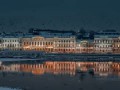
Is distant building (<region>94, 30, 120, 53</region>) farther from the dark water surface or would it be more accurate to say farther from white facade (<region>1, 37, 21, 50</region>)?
the dark water surface

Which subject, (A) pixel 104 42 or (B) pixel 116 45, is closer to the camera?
(B) pixel 116 45

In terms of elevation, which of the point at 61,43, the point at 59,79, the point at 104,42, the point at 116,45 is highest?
the point at 104,42

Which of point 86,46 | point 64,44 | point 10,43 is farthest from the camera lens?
point 10,43

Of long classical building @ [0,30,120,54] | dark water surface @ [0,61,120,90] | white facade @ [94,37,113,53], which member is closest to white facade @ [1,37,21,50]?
long classical building @ [0,30,120,54]

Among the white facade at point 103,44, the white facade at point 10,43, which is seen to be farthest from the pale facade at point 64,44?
the white facade at point 10,43

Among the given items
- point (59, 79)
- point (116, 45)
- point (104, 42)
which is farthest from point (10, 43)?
point (59, 79)

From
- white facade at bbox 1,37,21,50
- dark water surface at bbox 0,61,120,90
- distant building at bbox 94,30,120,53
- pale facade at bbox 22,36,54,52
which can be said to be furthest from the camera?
white facade at bbox 1,37,21,50

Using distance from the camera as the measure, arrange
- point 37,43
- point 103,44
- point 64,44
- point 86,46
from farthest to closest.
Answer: point 37,43
point 64,44
point 103,44
point 86,46

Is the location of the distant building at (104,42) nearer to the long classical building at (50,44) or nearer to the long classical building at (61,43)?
the long classical building at (61,43)

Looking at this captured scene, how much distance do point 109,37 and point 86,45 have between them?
324cm

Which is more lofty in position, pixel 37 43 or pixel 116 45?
pixel 37 43

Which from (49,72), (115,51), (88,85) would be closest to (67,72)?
(49,72)

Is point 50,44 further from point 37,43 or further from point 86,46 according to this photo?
point 86,46

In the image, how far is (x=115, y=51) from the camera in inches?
2682
